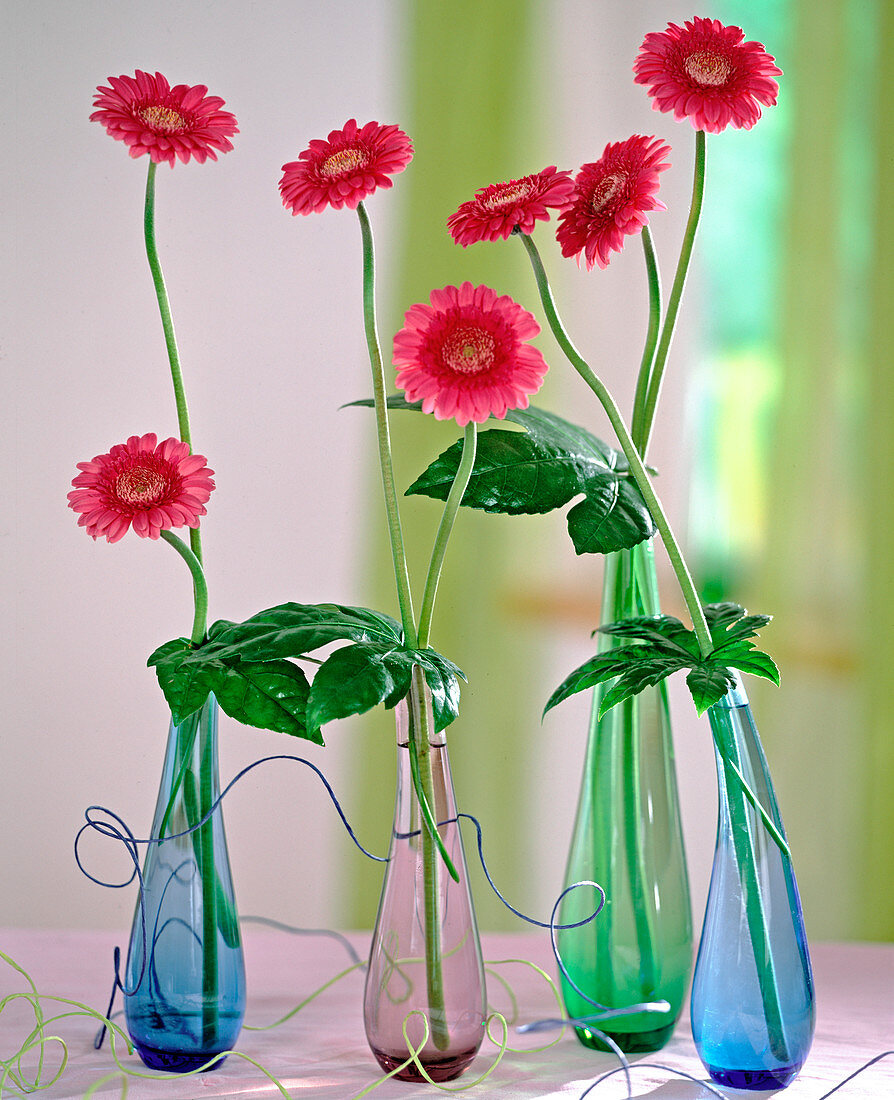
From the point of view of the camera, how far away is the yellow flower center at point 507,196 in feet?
1.84

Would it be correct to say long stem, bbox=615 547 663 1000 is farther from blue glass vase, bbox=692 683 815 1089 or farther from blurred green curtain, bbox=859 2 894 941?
blurred green curtain, bbox=859 2 894 941

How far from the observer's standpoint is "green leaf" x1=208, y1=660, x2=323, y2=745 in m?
0.57

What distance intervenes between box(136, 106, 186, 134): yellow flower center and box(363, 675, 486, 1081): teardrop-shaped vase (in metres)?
0.33

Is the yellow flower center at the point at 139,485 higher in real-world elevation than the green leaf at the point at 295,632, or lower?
higher

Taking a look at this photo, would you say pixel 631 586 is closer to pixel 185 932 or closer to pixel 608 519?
pixel 608 519

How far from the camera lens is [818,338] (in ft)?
3.26

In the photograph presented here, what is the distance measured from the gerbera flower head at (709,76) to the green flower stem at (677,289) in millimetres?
16

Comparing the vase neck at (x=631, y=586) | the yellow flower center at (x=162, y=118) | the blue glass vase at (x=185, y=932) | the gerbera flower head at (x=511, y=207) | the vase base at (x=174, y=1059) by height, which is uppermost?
the yellow flower center at (x=162, y=118)

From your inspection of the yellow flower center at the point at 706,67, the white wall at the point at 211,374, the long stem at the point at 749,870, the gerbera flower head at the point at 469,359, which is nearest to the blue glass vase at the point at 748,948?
the long stem at the point at 749,870

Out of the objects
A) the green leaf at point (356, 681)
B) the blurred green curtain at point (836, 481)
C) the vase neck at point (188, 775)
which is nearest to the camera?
the green leaf at point (356, 681)

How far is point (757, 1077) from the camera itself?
60cm

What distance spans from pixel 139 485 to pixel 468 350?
0.20 metres

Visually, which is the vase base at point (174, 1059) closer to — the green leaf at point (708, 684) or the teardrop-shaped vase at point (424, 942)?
the teardrop-shaped vase at point (424, 942)

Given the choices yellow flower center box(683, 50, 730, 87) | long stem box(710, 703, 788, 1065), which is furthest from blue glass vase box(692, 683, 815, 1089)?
yellow flower center box(683, 50, 730, 87)
